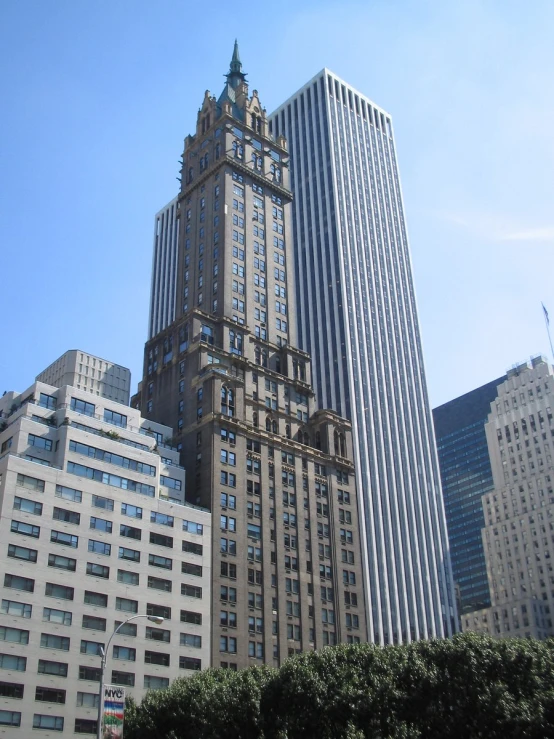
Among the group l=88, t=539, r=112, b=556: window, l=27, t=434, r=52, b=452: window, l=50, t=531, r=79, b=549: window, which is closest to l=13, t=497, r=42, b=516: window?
l=50, t=531, r=79, b=549: window

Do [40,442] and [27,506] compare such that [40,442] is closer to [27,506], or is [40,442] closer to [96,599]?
[27,506]

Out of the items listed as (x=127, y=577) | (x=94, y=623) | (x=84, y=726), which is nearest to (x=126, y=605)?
(x=127, y=577)

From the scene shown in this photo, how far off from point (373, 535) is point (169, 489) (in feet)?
235

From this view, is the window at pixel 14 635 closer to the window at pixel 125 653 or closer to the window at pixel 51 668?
the window at pixel 51 668

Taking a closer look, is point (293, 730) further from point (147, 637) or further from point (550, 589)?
point (550, 589)

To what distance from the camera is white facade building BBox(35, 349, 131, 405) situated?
125750 mm

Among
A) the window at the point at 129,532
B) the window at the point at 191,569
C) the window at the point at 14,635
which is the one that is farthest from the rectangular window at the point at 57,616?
the window at the point at 191,569

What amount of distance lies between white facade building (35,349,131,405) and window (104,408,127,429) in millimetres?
14019

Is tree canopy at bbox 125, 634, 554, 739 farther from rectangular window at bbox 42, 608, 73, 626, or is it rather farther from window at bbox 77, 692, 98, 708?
rectangular window at bbox 42, 608, 73, 626

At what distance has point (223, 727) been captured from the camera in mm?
62938

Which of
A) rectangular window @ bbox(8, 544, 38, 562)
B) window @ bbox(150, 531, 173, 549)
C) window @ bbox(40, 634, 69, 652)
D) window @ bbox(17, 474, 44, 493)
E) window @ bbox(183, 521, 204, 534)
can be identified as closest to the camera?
window @ bbox(40, 634, 69, 652)

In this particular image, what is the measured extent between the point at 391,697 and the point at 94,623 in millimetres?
43561

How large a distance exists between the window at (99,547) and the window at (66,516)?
9.10ft

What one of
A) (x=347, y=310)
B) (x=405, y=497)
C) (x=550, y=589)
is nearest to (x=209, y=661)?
(x=405, y=497)
